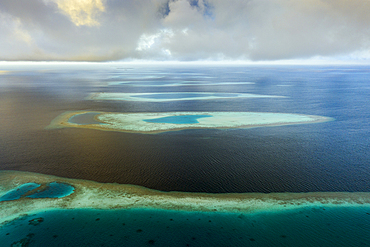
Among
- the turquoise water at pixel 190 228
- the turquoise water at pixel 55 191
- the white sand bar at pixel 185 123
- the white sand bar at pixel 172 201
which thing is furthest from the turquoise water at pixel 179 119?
the turquoise water at pixel 190 228

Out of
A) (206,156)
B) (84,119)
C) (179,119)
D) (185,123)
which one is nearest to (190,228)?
(206,156)

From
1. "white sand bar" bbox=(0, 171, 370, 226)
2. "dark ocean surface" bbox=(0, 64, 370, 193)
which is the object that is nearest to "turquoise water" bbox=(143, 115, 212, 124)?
"dark ocean surface" bbox=(0, 64, 370, 193)

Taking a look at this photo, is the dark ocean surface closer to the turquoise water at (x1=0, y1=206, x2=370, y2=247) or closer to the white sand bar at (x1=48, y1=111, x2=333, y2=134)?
the white sand bar at (x1=48, y1=111, x2=333, y2=134)

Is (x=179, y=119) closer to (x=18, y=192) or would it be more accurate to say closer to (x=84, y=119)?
(x=84, y=119)

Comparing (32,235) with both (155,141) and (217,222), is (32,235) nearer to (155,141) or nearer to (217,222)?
(217,222)

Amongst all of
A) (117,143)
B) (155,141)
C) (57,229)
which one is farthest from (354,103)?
(57,229)

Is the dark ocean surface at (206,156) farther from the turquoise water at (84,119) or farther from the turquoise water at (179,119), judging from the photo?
the turquoise water at (179,119)
